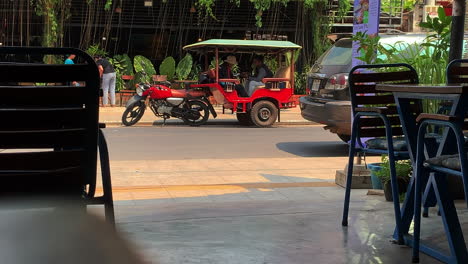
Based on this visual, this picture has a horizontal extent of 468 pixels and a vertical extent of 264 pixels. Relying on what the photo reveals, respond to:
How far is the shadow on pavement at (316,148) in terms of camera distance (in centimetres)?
1050

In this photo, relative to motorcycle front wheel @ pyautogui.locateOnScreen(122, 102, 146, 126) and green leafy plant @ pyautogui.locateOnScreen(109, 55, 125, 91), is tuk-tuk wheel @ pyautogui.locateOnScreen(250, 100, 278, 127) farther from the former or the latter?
green leafy plant @ pyautogui.locateOnScreen(109, 55, 125, 91)

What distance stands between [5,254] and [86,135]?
182cm

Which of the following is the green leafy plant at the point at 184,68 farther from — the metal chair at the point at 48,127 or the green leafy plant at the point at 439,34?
the metal chair at the point at 48,127

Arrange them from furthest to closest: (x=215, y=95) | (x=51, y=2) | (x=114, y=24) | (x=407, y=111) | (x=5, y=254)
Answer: (x=114, y=24)
(x=51, y=2)
(x=215, y=95)
(x=407, y=111)
(x=5, y=254)

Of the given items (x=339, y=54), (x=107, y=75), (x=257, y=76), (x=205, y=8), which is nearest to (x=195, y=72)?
(x=205, y=8)

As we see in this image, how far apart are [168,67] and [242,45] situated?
6.53 meters

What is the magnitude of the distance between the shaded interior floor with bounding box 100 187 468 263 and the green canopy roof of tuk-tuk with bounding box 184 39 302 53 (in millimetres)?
9970

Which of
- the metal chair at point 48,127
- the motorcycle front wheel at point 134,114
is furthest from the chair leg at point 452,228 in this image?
the motorcycle front wheel at point 134,114

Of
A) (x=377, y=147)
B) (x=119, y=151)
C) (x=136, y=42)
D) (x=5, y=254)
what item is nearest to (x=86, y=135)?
(x=5, y=254)

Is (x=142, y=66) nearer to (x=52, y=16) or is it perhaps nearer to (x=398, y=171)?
(x=52, y=16)

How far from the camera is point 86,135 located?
2.79 meters

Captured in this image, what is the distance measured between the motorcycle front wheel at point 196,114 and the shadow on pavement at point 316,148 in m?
3.87

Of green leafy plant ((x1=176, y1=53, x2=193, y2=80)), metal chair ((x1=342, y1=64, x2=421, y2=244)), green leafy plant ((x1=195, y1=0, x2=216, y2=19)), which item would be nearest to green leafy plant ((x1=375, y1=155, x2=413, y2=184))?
metal chair ((x1=342, y1=64, x2=421, y2=244))

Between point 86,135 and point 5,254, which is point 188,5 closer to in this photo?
point 86,135
